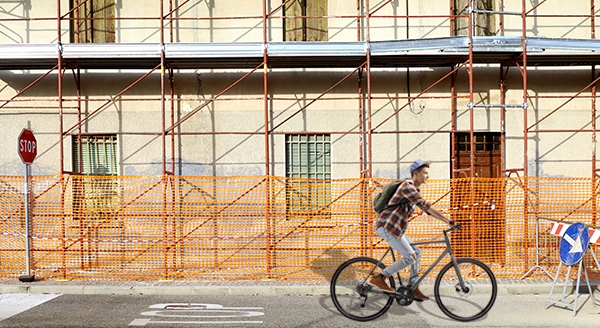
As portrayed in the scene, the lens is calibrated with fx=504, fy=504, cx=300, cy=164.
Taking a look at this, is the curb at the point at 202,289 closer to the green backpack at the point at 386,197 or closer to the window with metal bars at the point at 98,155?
the green backpack at the point at 386,197

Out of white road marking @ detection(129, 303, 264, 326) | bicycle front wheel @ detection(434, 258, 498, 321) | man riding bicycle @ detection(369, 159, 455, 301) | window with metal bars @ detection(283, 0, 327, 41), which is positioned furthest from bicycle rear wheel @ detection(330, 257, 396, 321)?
window with metal bars @ detection(283, 0, 327, 41)

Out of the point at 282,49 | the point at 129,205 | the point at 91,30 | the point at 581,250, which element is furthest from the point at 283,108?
the point at 581,250

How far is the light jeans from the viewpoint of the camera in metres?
6.07

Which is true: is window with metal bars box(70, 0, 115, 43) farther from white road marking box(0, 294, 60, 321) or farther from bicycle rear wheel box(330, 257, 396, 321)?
bicycle rear wheel box(330, 257, 396, 321)

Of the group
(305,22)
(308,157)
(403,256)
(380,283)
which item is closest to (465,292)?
(403,256)

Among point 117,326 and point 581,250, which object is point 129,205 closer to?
point 117,326

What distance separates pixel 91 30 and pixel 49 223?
15.1ft

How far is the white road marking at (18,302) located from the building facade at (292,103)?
405cm

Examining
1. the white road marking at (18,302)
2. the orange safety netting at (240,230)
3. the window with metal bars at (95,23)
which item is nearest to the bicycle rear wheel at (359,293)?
the orange safety netting at (240,230)

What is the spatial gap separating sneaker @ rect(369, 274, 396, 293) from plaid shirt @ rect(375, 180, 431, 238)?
555mm

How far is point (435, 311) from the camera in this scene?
660cm

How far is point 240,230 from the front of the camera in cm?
963

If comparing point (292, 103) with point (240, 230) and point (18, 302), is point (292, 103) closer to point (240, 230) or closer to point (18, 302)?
point (240, 230)

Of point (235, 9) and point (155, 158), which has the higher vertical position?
point (235, 9)
